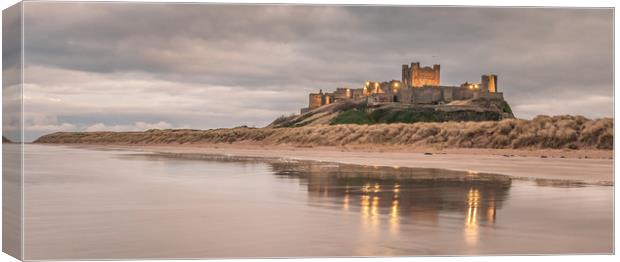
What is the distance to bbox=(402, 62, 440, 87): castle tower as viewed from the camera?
12448 mm

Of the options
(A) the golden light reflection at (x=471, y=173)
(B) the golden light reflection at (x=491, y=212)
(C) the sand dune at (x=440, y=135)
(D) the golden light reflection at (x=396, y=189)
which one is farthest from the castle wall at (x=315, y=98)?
(B) the golden light reflection at (x=491, y=212)

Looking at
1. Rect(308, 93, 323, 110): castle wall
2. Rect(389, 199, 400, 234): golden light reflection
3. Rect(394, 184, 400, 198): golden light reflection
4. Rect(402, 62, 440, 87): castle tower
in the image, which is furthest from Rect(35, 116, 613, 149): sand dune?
Rect(389, 199, 400, 234): golden light reflection

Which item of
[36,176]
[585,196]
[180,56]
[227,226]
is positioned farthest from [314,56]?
[36,176]

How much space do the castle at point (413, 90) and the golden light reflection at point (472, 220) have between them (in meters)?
2.34

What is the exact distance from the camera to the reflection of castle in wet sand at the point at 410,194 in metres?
8.09

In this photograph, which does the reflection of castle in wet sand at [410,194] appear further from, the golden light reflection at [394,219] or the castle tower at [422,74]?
the castle tower at [422,74]

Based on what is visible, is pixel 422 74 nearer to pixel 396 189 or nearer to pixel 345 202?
pixel 396 189

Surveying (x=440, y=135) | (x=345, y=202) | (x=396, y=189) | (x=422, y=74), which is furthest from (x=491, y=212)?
(x=440, y=135)

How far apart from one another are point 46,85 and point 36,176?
227 inches

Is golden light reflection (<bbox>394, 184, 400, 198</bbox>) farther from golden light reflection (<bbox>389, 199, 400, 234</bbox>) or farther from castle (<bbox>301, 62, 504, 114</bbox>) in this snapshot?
castle (<bbox>301, 62, 504, 114</bbox>)

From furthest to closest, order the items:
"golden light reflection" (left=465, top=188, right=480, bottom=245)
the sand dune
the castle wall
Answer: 1. the sand dune
2. the castle wall
3. "golden light reflection" (left=465, top=188, right=480, bottom=245)

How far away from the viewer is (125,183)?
12492 mm

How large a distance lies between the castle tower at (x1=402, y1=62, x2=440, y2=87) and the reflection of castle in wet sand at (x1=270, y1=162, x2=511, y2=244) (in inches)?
77.0

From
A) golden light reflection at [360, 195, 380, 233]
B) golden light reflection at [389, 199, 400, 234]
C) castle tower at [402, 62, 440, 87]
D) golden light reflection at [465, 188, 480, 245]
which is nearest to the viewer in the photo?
Result: golden light reflection at [465, 188, 480, 245]
